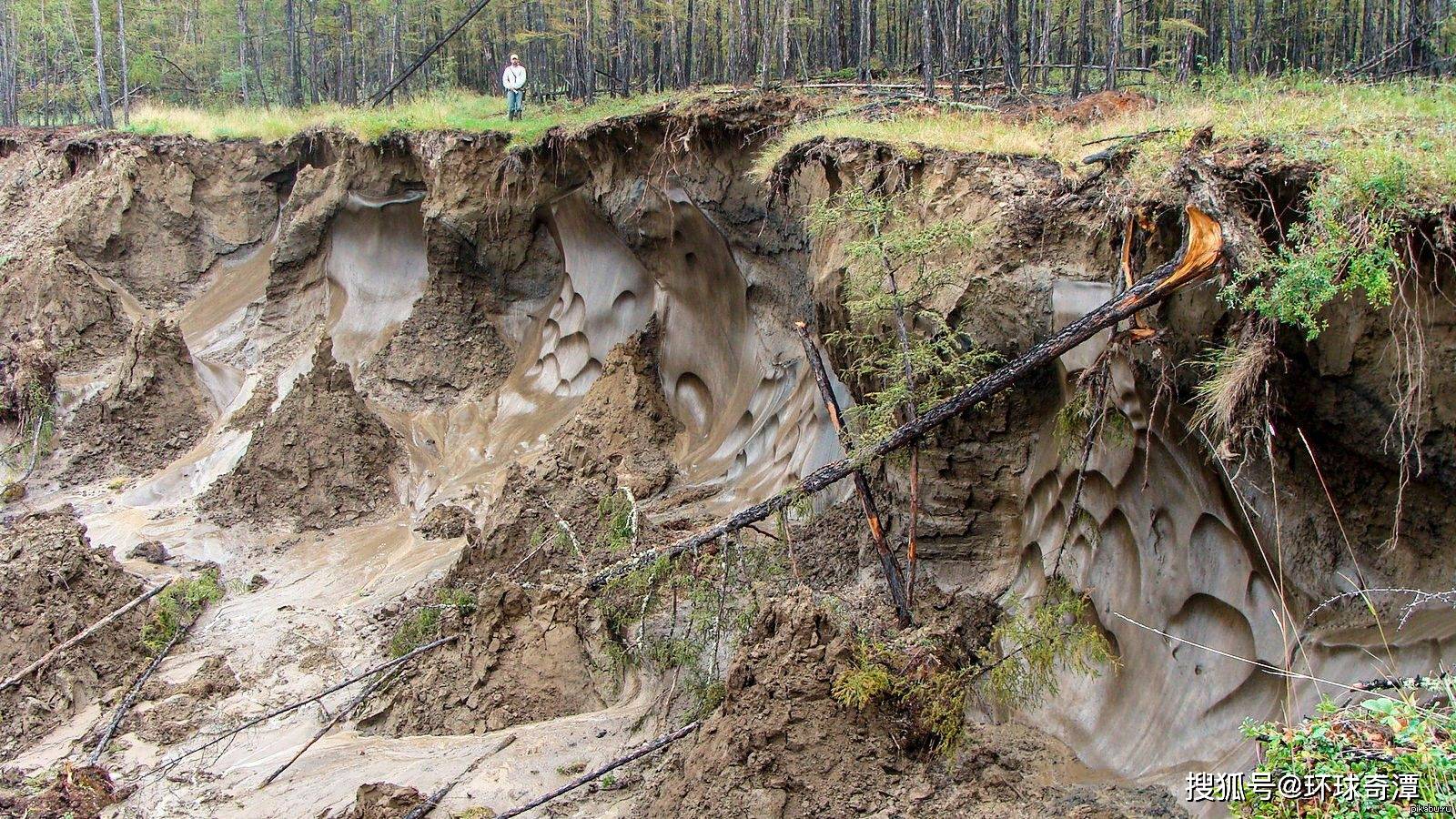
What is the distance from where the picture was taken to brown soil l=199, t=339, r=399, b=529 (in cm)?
1222

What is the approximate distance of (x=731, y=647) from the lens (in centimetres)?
709

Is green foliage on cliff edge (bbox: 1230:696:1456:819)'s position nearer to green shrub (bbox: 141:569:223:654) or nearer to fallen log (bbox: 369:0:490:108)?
green shrub (bbox: 141:569:223:654)

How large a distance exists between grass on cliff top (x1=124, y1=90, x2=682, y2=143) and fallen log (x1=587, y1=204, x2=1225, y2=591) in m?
6.51

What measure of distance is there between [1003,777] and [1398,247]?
2.89 metres

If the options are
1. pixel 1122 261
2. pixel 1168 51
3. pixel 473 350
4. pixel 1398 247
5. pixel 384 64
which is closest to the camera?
pixel 1398 247

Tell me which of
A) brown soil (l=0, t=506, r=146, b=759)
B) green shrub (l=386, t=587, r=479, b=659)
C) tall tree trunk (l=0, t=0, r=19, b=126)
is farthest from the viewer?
tall tree trunk (l=0, t=0, r=19, b=126)

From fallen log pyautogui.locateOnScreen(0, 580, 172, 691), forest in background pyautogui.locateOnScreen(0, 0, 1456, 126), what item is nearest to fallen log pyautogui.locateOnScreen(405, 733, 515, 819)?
fallen log pyautogui.locateOnScreen(0, 580, 172, 691)

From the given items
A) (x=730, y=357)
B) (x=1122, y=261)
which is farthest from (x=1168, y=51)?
(x=1122, y=261)

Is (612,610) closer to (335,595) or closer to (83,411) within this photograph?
(335,595)

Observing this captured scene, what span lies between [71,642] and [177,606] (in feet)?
3.33

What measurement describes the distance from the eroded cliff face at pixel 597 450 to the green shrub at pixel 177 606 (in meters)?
0.26

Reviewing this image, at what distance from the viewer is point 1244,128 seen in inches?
233

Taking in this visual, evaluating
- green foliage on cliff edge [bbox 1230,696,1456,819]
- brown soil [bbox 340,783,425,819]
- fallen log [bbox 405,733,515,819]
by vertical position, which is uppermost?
green foliage on cliff edge [bbox 1230,696,1456,819]

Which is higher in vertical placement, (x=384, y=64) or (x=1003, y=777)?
(x=384, y=64)
